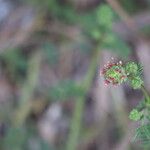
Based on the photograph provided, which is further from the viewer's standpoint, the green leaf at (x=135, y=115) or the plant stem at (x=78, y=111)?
the plant stem at (x=78, y=111)

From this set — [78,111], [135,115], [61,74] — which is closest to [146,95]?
[135,115]

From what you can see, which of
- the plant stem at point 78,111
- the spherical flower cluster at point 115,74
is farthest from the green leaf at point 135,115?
the plant stem at point 78,111

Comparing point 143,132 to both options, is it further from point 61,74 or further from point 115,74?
point 61,74

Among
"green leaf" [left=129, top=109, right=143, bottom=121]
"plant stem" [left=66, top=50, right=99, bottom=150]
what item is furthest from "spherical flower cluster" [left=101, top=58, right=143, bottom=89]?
"plant stem" [left=66, top=50, right=99, bottom=150]

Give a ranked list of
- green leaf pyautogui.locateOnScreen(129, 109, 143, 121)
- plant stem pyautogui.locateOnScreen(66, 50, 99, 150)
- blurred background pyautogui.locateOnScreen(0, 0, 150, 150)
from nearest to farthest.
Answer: green leaf pyautogui.locateOnScreen(129, 109, 143, 121) → plant stem pyautogui.locateOnScreen(66, 50, 99, 150) → blurred background pyautogui.locateOnScreen(0, 0, 150, 150)

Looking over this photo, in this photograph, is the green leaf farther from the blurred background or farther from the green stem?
the blurred background

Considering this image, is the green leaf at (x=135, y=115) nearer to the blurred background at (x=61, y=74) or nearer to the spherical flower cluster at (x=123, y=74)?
the spherical flower cluster at (x=123, y=74)
